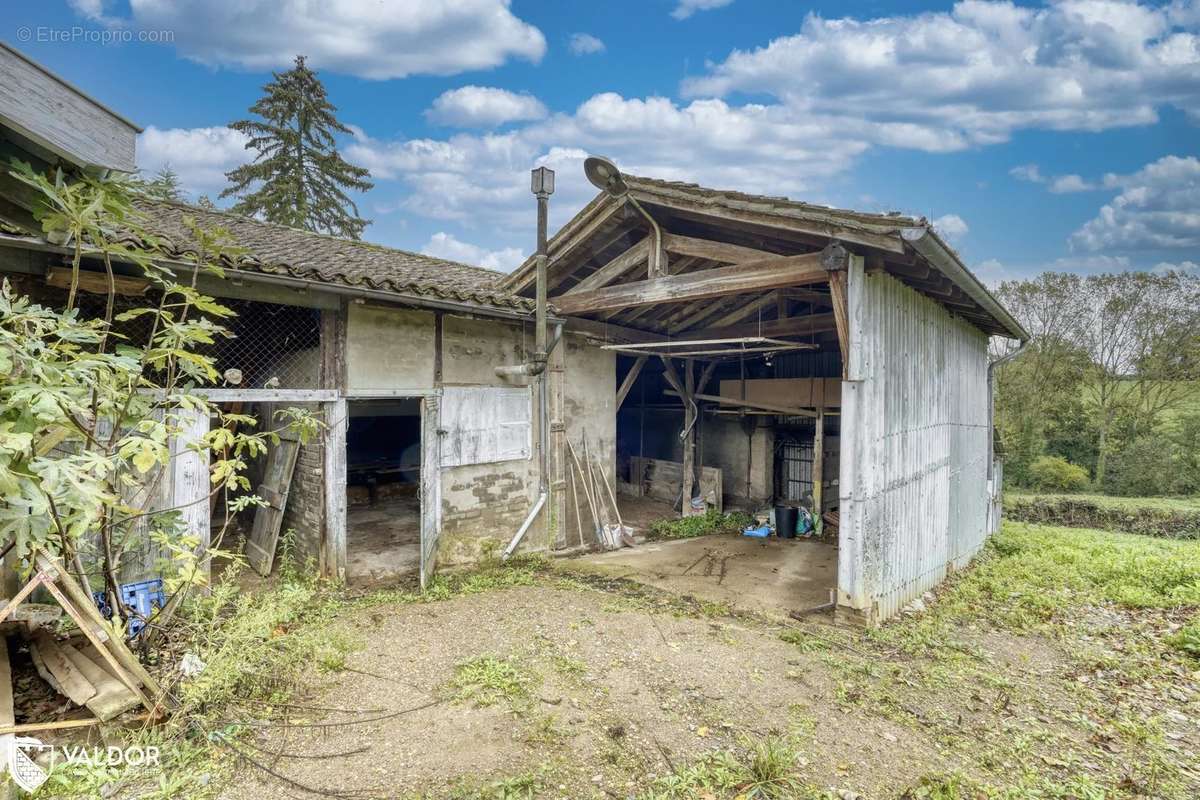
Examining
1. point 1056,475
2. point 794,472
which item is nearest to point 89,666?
point 794,472

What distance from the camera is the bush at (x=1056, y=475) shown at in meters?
19.0

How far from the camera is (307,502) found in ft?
20.7

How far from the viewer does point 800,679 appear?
418 centimetres

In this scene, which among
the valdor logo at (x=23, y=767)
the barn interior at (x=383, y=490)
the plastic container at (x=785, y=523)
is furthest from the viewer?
the plastic container at (x=785, y=523)

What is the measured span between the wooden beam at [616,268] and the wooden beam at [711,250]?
344 millimetres

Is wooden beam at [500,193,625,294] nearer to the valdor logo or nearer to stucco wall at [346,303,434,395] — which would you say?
stucco wall at [346,303,434,395]

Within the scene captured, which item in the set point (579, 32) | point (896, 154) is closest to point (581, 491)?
point (579, 32)

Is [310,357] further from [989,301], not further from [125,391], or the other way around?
[989,301]

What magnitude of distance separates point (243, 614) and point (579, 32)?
1410cm

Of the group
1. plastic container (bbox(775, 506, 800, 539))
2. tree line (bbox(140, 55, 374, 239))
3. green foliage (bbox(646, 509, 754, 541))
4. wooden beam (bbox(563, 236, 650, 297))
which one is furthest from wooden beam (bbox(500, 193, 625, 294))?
tree line (bbox(140, 55, 374, 239))

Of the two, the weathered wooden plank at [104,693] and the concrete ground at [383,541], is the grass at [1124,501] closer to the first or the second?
the concrete ground at [383,541]

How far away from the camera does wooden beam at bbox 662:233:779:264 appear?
18.6 ft

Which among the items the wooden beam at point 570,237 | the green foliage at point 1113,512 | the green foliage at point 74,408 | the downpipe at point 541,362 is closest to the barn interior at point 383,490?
the downpipe at point 541,362

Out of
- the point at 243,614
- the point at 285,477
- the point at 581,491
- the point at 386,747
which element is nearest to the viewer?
the point at 386,747
